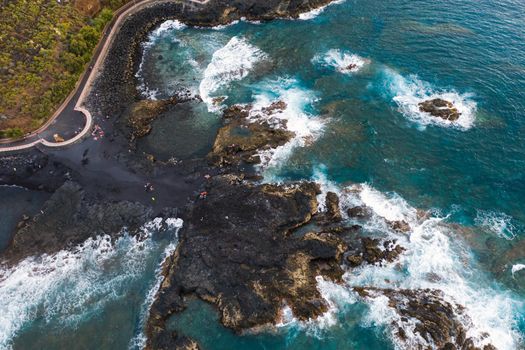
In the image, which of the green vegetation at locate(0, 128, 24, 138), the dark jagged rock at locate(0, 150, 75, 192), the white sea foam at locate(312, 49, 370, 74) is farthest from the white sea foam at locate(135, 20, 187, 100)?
the white sea foam at locate(312, 49, 370, 74)

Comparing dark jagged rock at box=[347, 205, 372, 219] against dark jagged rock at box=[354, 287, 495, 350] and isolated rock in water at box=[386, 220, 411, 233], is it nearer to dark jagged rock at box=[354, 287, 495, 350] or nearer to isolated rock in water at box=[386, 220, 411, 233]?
isolated rock in water at box=[386, 220, 411, 233]

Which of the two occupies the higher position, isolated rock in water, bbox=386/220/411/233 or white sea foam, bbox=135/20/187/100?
white sea foam, bbox=135/20/187/100

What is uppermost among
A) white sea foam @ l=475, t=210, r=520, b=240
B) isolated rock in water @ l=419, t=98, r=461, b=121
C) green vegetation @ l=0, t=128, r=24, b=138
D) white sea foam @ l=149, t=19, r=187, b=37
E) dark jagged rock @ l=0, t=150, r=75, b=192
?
white sea foam @ l=149, t=19, r=187, b=37

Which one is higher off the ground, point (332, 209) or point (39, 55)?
point (39, 55)

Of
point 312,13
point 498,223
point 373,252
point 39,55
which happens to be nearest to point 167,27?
point 39,55

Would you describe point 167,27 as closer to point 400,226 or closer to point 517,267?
point 400,226

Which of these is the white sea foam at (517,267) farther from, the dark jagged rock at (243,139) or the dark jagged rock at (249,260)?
the dark jagged rock at (243,139)

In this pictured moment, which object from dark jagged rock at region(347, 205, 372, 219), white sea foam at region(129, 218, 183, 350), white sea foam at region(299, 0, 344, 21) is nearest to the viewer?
white sea foam at region(129, 218, 183, 350)
